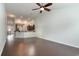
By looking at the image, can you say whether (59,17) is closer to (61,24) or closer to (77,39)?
(61,24)

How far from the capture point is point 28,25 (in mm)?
10016

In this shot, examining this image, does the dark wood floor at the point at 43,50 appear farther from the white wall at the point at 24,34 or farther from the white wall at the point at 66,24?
A: the white wall at the point at 24,34

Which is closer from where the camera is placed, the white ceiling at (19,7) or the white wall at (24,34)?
the white ceiling at (19,7)

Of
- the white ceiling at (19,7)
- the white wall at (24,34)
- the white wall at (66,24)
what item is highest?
the white ceiling at (19,7)

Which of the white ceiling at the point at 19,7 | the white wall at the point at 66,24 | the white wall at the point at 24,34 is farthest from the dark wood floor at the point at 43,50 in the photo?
the white wall at the point at 24,34

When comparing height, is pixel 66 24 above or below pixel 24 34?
above

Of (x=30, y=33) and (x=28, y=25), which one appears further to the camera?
(x=28, y=25)

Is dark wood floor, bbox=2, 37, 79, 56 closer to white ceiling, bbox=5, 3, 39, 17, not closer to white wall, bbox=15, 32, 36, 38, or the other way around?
white ceiling, bbox=5, 3, 39, 17

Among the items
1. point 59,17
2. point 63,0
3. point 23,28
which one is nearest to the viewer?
point 63,0

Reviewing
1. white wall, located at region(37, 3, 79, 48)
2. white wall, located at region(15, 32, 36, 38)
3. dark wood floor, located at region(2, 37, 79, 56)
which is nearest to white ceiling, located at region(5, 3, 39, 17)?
white wall, located at region(37, 3, 79, 48)

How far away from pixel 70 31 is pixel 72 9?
806 mm

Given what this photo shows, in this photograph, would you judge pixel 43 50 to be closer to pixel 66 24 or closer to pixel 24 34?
pixel 66 24

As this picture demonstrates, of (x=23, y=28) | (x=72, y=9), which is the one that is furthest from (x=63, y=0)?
(x=23, y=28)

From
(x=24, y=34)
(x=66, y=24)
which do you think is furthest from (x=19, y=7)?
(x=24, y=34)
